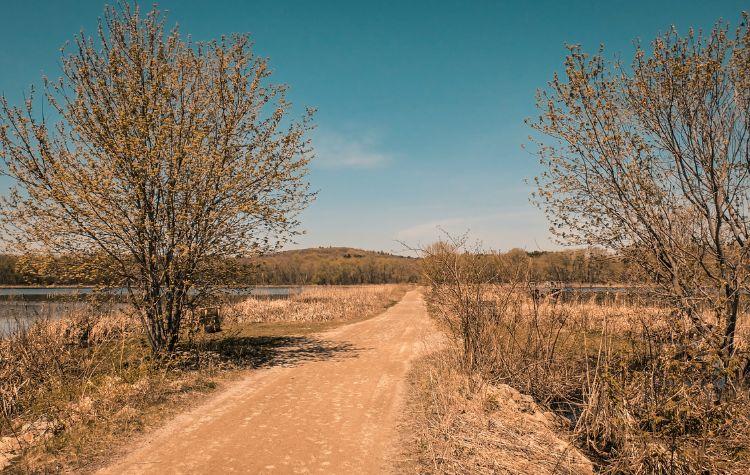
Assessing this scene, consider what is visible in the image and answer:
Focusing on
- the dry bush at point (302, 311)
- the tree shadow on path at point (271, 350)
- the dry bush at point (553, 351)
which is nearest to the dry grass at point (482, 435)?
the dry bush at point (553, 351)

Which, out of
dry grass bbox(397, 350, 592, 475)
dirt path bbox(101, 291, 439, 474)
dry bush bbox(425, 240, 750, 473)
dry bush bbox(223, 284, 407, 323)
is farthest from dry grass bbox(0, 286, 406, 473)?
dry bush bbox(223, 284, 407, 323)

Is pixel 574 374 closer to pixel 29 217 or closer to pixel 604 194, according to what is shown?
pixel 604 194

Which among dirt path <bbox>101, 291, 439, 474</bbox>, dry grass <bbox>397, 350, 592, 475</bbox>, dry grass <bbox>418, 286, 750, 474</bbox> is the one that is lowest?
dirt path <bbox>101, 291, 439, 474</bbox>

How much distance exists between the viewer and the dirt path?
575 cm

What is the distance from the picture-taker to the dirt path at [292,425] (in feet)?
18.9

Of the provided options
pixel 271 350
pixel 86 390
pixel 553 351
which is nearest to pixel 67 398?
pixel 86 390

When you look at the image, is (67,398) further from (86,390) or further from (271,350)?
(271,350)

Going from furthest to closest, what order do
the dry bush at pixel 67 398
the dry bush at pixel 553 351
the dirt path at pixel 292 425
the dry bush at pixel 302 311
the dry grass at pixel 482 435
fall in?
1. the dry bush at pixel 302 311
2. the dry bush at pixel 553 351
3. the dry bush at pixel 67 398
4. the dirt path at pixel 292 425
5. the dry grass at pixel 482 435

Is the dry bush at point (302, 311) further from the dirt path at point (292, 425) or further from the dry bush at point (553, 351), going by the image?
the dry bush at point (553, 351)

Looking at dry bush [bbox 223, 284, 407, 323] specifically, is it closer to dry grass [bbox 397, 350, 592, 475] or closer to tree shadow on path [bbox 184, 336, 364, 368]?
tree shadow on path [bbox 184, 336, 364, 368]

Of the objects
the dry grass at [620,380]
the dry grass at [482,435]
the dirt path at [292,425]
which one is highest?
the dry grass at [620,380]

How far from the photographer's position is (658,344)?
245 inches

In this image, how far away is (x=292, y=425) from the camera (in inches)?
283

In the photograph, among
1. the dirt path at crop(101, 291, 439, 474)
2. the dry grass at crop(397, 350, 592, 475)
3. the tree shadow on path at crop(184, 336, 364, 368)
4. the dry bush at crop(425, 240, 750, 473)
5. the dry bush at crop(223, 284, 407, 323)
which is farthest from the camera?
the dry bush at crop(223, 284, 407, 323)
